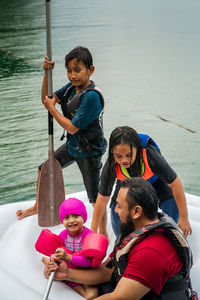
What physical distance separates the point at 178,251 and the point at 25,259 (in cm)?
78

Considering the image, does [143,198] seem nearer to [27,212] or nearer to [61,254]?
[61,254]

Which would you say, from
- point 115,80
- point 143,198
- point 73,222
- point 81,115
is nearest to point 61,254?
point 73,222

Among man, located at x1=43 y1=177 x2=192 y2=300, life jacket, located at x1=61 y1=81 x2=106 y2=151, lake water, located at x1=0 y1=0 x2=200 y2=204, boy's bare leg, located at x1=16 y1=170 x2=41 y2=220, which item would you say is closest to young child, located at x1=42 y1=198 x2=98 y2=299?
man, located at x1=43 y1=177 x2=192 y2=300

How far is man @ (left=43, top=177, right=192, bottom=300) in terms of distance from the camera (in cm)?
155

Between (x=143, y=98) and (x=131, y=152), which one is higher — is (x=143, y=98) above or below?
below

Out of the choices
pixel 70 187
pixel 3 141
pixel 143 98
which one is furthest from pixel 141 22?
pixel 70 187

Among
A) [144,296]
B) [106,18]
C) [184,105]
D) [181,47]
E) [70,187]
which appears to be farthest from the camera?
[106,18]

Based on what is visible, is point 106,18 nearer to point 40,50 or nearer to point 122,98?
point 40,50

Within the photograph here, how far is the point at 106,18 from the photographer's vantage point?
38.2ft

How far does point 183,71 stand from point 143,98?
3.78ft

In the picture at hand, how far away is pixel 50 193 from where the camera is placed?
2504 millimetres

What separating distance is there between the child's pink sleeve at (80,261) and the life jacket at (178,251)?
20cm

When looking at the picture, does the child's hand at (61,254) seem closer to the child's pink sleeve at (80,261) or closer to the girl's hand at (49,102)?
the child's pink sleeve at (80,261)

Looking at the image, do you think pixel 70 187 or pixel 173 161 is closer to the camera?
pixel 70 187
